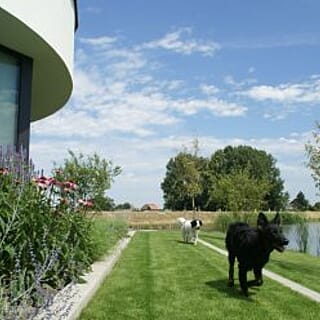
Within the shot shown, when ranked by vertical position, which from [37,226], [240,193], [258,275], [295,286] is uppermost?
[240,193]

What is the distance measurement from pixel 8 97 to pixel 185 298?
4804 millimetres

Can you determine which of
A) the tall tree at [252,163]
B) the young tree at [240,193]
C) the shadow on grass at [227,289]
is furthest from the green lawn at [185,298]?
the tall tree at [252,163]

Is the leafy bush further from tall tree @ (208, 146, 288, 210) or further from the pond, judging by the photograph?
tall tree @ (208, 146, 288, 210)

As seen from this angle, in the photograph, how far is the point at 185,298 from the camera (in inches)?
334

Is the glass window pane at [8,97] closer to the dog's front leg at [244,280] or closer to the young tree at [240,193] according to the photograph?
the dog's front leg at [244,280]

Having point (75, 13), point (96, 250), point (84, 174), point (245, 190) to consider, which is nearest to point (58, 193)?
point (96, 250)

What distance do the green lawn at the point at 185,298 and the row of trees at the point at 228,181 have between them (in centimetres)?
2825

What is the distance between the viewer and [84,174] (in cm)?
2323

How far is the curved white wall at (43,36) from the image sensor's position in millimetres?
8906

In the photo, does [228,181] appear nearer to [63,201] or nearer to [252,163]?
[63,201]

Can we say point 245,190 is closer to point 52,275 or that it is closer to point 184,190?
point 184,190

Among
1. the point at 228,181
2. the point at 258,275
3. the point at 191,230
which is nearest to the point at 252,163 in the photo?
the point at 228,181

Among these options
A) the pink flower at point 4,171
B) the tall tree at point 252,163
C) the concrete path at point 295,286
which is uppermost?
the tall tree at point 252,163

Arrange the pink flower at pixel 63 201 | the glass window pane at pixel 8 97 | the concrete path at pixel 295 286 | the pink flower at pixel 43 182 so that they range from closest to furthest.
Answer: the pink flower at pixel 43 182 → the pink flower at pixel 63 201 → the concrete path at pixel 295 286 → the glass window pane at pixel 8 97
